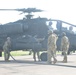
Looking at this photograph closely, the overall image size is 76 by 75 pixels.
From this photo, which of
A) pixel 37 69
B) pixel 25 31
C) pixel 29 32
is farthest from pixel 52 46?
pixel 25 31

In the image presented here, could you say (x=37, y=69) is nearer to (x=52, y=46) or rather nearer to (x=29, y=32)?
(x=52, y=46)

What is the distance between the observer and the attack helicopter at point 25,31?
17078 mm

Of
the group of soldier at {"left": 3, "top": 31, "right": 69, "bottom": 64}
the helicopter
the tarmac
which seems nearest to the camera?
the tarmac

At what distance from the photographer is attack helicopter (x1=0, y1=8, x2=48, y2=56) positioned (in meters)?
17.1

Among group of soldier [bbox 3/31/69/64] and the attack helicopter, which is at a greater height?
the attack helicopter

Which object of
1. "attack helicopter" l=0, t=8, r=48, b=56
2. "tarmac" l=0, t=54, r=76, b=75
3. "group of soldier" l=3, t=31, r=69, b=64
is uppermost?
"attack helicopter" l=0, t=8, r=48, b=56

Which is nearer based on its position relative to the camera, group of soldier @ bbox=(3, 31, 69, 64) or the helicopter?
group of soldier @ bbox=(3, 31, 69, 64)

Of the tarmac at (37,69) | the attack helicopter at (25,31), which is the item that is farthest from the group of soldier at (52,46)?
the tarmac at (37,69)

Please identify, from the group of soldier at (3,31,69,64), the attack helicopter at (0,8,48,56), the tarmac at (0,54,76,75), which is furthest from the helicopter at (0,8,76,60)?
the tarmac at (0,54,76,75)

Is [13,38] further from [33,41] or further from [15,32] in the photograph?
[33,41]

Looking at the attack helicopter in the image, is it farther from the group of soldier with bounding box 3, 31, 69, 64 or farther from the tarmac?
the tarmac

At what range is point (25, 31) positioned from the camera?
57.8 ft

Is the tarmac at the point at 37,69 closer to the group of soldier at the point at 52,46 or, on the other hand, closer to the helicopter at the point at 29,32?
the group of soldier at the point at 52,46

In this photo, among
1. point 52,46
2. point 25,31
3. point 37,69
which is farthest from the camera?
point 25,31
